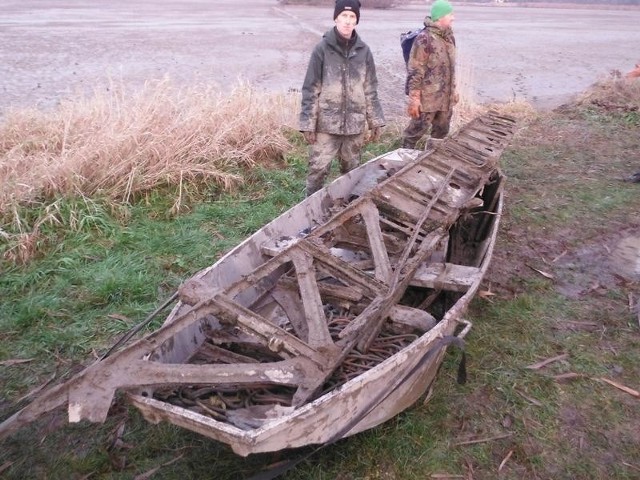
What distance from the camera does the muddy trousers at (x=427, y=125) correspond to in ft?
24.8

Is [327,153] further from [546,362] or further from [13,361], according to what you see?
[13,361]

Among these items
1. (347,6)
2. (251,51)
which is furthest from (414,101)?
(251,51)

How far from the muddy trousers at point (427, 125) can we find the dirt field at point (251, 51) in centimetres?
406

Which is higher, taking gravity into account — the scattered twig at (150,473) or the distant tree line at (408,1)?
the distant tree line at (408,1)

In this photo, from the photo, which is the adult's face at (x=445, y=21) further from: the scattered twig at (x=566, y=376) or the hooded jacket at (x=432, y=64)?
the scattered twig at (x=566, y=376)

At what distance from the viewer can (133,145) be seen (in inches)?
288

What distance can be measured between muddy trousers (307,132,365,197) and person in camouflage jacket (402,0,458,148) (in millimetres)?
1117

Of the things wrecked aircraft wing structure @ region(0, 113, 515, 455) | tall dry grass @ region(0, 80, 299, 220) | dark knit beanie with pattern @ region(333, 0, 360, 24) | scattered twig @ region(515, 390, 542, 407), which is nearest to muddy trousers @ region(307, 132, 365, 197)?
wrecked aircraft wing structure @ region(0, 113, 515, 455)

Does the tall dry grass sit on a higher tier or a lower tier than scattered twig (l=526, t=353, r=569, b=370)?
higher

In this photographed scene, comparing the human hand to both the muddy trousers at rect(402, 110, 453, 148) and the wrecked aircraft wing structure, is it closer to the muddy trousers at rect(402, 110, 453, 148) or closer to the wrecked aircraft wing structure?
the muddy trousers at rect(402, 110, 453, 148)

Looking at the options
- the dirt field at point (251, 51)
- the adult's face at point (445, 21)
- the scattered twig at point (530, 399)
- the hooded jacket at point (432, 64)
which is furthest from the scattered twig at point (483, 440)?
the dirt field at point (251, 51)

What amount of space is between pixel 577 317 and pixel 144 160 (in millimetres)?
5549

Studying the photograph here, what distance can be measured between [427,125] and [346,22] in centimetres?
257

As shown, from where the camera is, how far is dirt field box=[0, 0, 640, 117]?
14.0m
